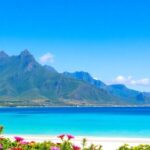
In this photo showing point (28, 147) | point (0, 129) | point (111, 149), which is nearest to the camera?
point (0, 129)

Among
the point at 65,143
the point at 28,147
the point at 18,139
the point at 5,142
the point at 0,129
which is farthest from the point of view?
the point at 5,142

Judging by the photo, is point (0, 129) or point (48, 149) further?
point (0, 129)

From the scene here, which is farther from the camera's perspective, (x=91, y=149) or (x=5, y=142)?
(x=5, y=142)

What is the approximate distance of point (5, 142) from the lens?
14297 millimetres

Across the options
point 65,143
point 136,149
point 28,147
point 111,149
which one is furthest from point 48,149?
point 111,149

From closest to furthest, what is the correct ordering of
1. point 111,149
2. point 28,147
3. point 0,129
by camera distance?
point 0,129
point 28,147
point 111,149

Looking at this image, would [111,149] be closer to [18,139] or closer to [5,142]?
[5,142]

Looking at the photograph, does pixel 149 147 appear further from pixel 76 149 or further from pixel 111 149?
pixel 111 149

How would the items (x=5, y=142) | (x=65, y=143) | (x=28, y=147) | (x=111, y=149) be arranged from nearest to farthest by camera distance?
(x=65, y=143)
(x=28, y=147)
(x=5, y=142)
(x=111, y=149)

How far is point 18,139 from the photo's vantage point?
33.0 ft

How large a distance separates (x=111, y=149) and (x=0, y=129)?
20.5 m

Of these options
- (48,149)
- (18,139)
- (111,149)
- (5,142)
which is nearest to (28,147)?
(5,142)

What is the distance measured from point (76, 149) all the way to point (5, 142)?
526 cm

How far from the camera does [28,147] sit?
12.8 meters
